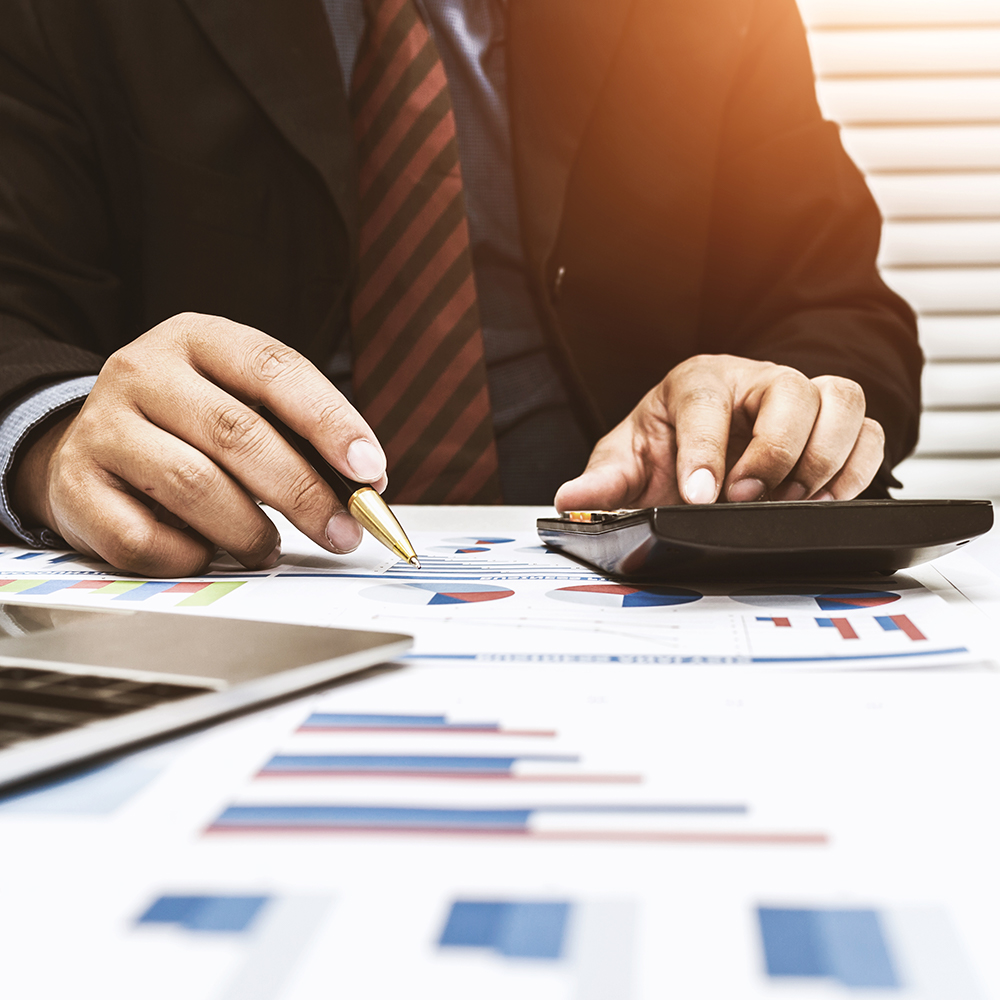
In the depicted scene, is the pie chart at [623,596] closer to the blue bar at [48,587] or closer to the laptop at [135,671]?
the laptop at [135,671]

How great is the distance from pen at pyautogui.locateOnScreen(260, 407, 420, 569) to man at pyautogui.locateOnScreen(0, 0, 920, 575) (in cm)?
18

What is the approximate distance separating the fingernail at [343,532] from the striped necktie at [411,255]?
0.37 meters

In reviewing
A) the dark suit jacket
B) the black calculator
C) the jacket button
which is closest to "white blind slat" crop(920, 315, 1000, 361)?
the dark suit jacket

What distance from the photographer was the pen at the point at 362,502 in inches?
15.4

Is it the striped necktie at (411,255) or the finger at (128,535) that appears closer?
the finger at (128,535)

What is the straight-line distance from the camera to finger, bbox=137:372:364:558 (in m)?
0.40

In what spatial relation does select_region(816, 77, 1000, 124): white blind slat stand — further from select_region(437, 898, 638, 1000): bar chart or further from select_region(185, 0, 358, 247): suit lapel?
select_region(437, 898, 638, 1000): bar chart

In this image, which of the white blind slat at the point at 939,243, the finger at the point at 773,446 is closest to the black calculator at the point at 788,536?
the finger at the point at 773,446

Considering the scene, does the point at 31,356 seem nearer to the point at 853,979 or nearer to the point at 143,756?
the point at 143,756

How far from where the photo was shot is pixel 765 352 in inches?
29.3

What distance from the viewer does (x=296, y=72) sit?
749 millimetres

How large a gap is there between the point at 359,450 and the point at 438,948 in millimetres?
299

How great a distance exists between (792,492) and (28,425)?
0.48m

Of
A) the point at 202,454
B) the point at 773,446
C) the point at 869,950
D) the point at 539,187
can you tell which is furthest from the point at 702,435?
the point at 539,187
